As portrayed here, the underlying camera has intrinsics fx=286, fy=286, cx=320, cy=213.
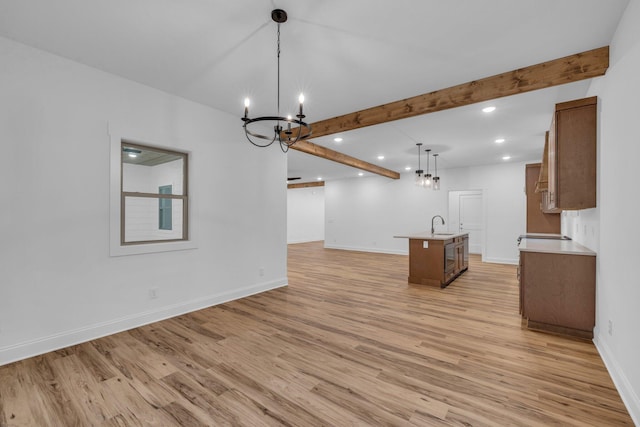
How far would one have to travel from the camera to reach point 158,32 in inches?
95.7

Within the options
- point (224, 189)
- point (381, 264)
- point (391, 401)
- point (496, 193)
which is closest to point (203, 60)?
point (224, 189)

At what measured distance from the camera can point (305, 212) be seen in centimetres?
1403

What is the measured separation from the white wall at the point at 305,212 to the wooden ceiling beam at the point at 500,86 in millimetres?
9762

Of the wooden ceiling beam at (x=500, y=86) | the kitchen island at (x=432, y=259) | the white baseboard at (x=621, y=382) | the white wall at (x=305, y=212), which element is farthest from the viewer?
the white wall at (x=305, y=212)

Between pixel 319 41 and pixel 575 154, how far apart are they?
2753mm

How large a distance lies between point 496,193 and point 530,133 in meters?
3.21

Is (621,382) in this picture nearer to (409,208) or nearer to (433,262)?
(433,262)

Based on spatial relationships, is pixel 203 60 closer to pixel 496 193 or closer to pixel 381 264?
pixel 381 264

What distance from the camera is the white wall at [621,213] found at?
186 centimetres

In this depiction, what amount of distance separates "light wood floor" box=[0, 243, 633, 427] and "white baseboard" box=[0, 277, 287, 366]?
4.0 inches

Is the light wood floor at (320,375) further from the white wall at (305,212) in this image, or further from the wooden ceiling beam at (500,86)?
the white wall at (305,212)

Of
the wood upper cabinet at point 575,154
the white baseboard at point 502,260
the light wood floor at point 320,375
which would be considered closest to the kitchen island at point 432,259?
the light wood floor at point 320,375

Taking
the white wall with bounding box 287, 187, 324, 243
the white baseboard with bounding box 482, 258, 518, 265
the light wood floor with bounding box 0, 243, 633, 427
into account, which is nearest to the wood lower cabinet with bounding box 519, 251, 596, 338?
the light wood floor with bounding box 0, 243, 633, 427

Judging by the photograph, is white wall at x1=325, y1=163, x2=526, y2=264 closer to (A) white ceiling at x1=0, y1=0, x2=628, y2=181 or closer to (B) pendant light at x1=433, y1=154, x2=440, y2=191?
(B) pendant light at x1=433, y1=154, x2=440, y2=191
